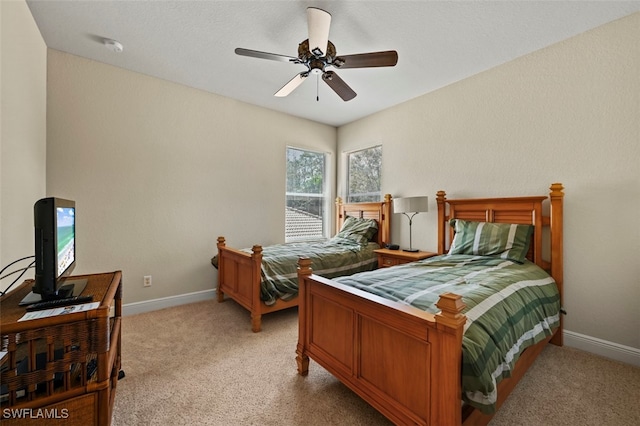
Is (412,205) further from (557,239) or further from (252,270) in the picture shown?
(252,270)

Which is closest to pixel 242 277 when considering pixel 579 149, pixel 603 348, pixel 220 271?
pixel 220 271

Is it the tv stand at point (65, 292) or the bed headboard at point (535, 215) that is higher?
the bed headboard at point (535, 215)

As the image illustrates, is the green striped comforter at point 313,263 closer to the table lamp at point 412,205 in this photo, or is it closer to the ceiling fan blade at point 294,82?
the table lamp at point 412,205

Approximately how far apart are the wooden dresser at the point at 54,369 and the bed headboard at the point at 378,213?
3183 millimetres

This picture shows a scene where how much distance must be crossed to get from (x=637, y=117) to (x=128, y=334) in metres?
4.51

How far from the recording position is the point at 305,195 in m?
4.42

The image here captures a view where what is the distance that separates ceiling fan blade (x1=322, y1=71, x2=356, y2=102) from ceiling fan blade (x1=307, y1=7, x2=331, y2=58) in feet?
0.79

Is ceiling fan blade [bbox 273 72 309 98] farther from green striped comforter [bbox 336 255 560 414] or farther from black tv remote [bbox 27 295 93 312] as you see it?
black tv remote [bbox 27 295 93 312]

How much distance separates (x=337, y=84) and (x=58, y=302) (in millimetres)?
2298

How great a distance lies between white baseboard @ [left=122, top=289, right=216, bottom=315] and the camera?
2873mm

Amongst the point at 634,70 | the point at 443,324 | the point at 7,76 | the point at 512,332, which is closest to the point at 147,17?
the point at 7,76

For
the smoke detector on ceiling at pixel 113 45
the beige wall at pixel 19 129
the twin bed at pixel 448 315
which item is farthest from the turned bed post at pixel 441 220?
the beige wall at pixel 19 129

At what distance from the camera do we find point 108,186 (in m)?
2.78

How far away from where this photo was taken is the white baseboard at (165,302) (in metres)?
2.87
